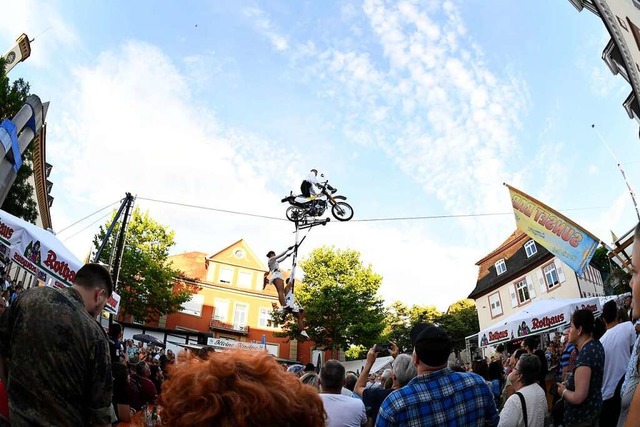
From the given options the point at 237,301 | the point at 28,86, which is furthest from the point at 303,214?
the point at 237,301

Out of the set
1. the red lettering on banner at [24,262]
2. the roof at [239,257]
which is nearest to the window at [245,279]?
the roof at [239,257]

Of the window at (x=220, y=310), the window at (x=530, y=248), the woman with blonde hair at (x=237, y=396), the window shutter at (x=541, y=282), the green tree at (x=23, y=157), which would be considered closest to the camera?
the woman with blonde hair at (x=237, y=396)

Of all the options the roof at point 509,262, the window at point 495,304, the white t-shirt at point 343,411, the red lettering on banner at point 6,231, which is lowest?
the white t-shirt at point 343,411

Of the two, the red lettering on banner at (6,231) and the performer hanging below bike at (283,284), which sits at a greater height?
the performer hanging below bike at (283,284)

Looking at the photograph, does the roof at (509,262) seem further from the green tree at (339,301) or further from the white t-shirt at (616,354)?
the white t-shirt at (616,354)

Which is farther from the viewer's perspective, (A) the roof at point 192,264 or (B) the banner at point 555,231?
(A) the roof at point 192,264

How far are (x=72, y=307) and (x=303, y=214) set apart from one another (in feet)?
34.4

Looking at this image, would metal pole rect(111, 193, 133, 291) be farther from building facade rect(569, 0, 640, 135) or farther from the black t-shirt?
building facade rect(569, 0, 640, 135)

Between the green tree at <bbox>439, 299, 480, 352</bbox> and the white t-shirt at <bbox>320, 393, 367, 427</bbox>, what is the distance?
136 feet

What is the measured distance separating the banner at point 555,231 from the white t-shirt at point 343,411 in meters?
9.15

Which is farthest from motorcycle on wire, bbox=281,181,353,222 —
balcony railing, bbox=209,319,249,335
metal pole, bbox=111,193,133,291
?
balcony railing, bbox=209,319,249,335

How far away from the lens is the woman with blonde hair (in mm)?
1012

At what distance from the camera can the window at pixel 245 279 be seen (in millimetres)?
44031

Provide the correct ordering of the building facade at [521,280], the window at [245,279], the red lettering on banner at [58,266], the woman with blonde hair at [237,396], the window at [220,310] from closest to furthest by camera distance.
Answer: the woman with blonde hair at [237,396] → the red lettering on banner at [58,266] → the building facade at [521,280] → the window at [220,310] → the window at [245,279]
